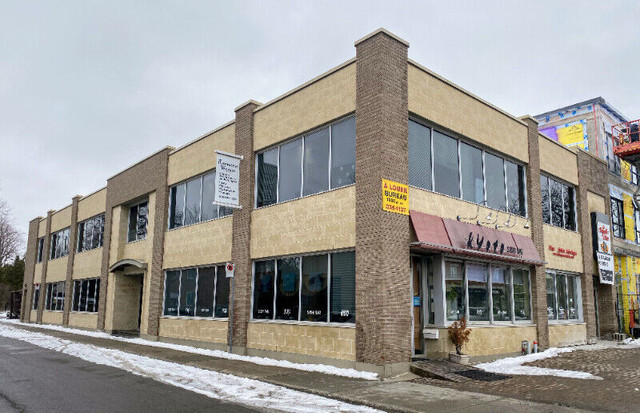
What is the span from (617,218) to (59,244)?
1314 inches

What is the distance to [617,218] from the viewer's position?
23859mm

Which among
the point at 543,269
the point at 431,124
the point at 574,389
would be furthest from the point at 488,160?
the point at 574,389

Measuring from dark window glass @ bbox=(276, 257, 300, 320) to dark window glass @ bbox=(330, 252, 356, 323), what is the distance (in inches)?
58.5

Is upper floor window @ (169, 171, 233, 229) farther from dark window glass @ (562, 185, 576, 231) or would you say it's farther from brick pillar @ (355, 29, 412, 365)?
dark window glass @ (562, 185, 576, 231)

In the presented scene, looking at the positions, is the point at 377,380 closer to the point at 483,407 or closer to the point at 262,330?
the point at 483,407

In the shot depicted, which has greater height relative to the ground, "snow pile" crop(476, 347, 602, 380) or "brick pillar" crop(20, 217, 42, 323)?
"brick pillar" crop(20, 217, 42, 323)

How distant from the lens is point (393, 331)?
12.1 m

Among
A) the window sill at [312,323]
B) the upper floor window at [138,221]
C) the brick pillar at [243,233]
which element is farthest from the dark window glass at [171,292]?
the window sill at [312,323]

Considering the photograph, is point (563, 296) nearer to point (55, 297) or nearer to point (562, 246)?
point (562, 246)

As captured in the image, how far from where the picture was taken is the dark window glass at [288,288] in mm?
14750

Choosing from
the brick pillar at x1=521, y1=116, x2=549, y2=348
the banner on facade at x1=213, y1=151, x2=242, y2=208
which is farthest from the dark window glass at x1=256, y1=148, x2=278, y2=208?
the brick pillar at x1=521, y1=116, x2=549, y2=348

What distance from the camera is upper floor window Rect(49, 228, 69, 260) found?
110 ft

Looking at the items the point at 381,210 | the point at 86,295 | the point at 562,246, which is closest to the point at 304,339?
the point at 381,210

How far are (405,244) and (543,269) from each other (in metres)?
7.49
